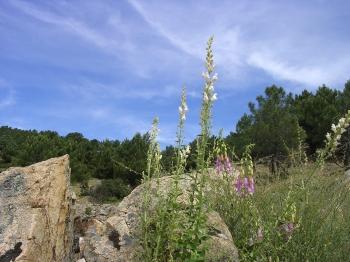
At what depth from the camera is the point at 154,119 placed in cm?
529

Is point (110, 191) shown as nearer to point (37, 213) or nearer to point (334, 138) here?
point (37, 213)

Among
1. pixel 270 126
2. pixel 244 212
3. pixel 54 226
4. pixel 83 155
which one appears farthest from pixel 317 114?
pixel 54 226

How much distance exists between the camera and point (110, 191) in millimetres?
25047

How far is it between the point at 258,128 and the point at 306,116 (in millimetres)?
5125

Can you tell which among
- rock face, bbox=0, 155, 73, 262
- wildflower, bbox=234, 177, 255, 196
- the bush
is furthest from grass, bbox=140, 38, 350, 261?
the bush

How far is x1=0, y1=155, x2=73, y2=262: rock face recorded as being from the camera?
202 inches

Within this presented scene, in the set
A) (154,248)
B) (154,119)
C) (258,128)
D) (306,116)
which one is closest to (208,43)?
(154,119)

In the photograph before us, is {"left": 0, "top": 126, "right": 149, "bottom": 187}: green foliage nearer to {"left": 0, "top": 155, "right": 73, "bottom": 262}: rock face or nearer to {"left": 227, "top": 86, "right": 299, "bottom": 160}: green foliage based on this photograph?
{"left": 227, "top": 86, "right": 299, "bottom": 160}: green foliage

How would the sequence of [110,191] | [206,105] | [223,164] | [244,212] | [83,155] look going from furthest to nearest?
[83,155]
[110,191]
[223,164]
[244,212]
[206,105]

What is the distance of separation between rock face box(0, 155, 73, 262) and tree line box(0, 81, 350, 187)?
1836 cm

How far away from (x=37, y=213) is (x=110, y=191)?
19793mm

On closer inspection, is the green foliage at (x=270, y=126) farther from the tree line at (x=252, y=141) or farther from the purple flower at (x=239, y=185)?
the purple flower at (x=239, y=185)

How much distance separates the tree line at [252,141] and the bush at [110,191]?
1.08 meters

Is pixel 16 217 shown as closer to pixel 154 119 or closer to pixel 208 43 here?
pixel 154 119
